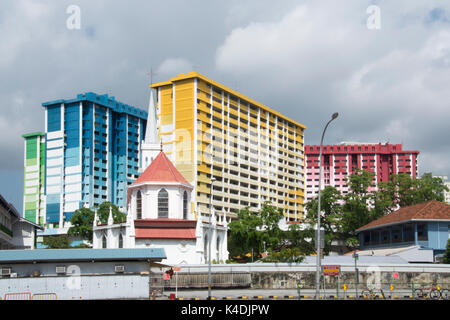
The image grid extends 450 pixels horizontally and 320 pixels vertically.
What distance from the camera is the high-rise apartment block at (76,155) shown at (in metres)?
145

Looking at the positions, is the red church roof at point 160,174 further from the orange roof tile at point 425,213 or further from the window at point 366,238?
the window at point 366,238

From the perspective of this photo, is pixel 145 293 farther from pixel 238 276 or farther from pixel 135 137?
pixel 135 137

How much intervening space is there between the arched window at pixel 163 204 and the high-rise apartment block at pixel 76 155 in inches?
3120

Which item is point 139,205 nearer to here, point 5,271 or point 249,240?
point 249,240

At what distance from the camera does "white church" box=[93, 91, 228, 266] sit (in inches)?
2490

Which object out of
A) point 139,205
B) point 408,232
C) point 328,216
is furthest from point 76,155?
point 408,232

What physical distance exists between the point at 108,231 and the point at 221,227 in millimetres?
14487

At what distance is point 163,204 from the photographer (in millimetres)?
67438

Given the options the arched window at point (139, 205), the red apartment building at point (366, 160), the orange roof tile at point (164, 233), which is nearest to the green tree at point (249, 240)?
the orange roof tile at point (164, 233)

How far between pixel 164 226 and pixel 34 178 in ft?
335

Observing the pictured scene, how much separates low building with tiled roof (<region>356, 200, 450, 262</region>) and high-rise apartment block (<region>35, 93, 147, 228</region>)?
87.6 metres

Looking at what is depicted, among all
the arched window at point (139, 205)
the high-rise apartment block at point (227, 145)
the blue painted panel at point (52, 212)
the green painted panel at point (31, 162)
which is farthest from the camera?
the green painted panel at point (31, 162)

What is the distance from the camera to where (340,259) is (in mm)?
65250
